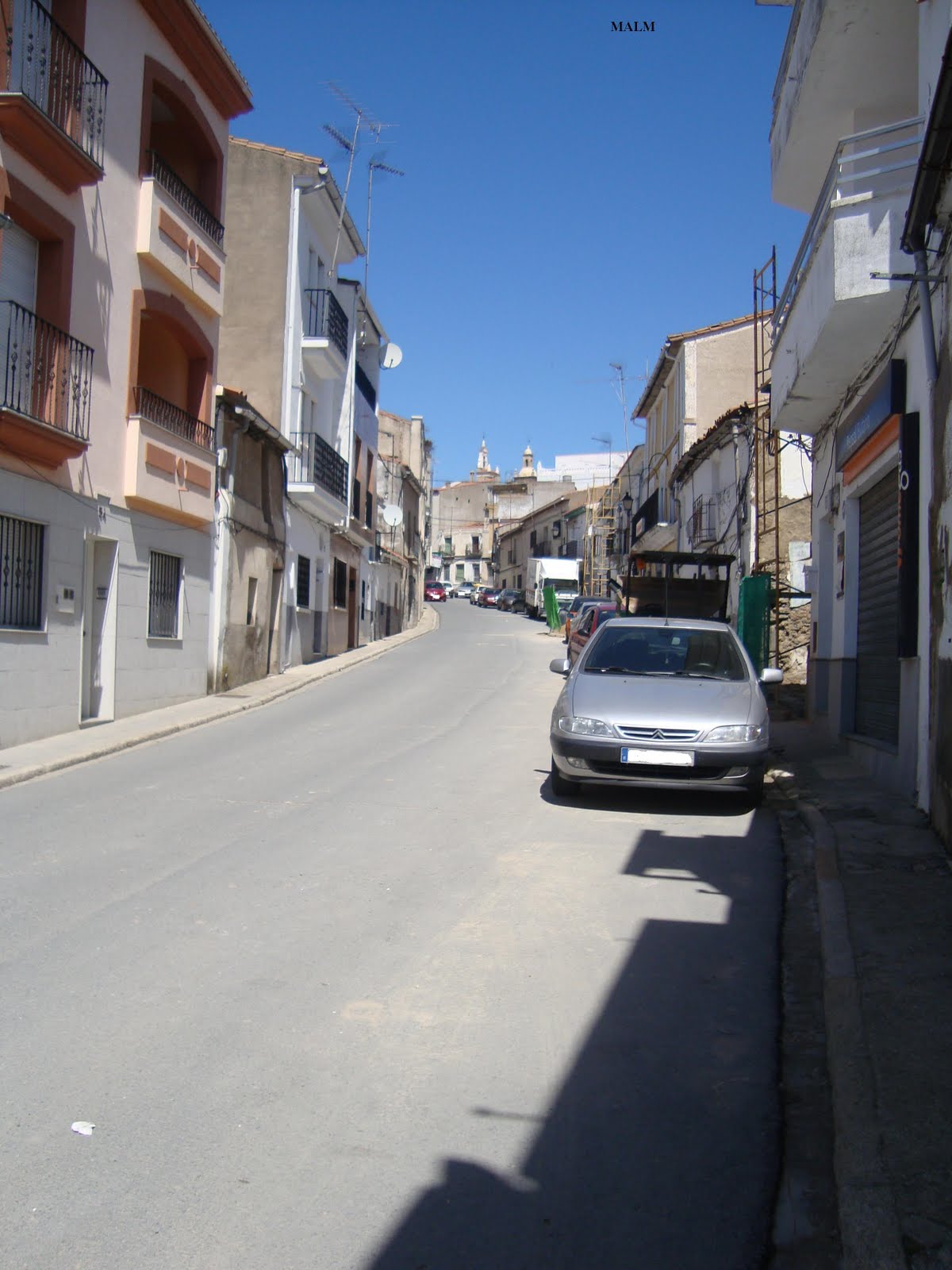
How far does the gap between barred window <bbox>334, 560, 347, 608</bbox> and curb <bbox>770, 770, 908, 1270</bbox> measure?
946 inches

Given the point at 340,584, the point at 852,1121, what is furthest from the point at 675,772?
the point at 340,584

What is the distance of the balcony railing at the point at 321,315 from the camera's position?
2483 centimetres

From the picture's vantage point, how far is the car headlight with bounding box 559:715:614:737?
8891 mm

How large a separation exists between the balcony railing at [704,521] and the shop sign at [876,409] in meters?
15.7

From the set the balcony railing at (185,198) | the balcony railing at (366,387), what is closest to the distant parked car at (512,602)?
the balcony railing at (366,387)

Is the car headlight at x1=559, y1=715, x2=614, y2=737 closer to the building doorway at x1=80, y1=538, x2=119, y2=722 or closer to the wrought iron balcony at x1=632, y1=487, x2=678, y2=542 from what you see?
the building doorway at x1=80, y1=538, x2=119, y2=722

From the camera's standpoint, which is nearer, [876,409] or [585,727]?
[585,727]

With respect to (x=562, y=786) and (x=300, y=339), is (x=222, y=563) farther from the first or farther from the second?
(x=562, y=786)

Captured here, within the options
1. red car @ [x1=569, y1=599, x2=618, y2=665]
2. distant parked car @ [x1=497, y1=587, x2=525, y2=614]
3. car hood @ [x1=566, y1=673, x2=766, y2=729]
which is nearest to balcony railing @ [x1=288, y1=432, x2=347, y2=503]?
red car @ [x1=569, y1=599, x2=618, y2=665]

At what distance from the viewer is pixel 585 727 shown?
8992 millimetres

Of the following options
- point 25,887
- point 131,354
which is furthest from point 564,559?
point 25,887

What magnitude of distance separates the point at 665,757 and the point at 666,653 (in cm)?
183

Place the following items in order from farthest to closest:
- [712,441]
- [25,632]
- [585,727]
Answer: [712,441], [25,632], [585,727]

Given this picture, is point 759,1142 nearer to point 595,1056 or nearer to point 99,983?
point 595,1056
